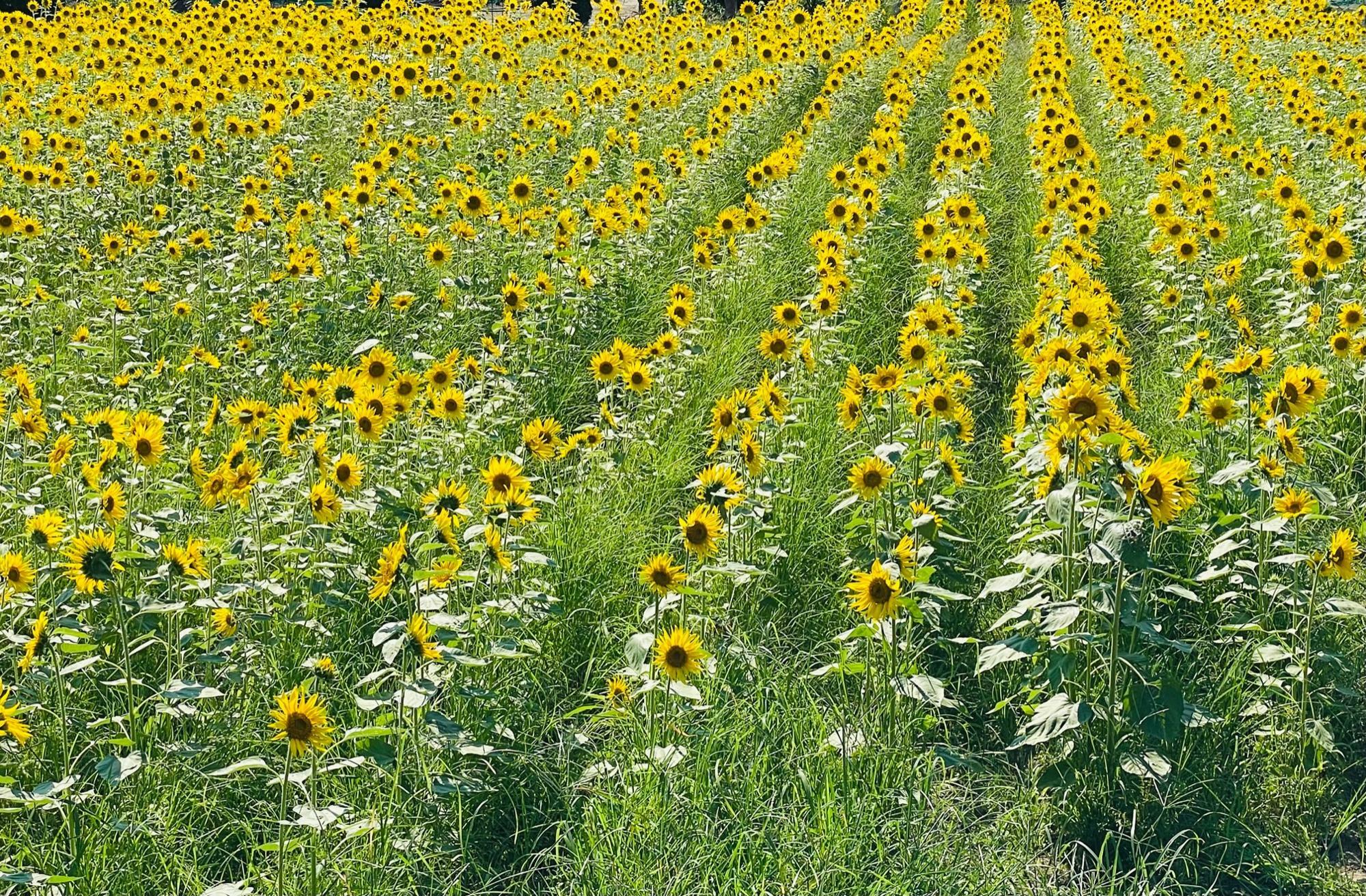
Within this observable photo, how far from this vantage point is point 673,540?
4.12 meters

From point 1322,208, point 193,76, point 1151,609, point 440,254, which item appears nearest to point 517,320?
point 440,254

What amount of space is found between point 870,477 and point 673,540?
2.13 feet

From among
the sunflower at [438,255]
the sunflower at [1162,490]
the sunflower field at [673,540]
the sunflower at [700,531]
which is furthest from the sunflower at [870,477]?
the sunflower at [438,255]

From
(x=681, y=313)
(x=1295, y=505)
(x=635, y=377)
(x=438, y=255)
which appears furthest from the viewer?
(x=438, y=255)

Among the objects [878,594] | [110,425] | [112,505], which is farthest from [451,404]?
[878,594]

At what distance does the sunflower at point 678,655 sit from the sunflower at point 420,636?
1.79 ft

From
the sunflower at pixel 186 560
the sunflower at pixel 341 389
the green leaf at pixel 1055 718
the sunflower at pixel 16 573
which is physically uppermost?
the sunflower at pixel 16 573

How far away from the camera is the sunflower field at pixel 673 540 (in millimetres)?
3158

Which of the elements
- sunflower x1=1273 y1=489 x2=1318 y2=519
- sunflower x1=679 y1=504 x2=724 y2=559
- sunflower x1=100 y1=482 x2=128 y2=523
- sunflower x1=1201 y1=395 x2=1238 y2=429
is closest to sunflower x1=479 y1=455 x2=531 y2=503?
sunflower x1=679 y1=504 x2=724 y2=559

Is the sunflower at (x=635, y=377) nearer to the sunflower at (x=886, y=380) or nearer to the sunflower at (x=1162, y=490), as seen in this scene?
the sunflower at (x=886, y=380)

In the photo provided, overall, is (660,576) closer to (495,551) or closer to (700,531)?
(700,531)

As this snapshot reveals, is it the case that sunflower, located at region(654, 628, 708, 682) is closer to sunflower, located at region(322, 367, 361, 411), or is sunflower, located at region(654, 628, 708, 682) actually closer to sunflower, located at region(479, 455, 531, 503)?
sunflower, located at region(479, 455, 531, 503)

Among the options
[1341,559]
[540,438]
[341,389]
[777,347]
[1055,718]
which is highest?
[341,389]

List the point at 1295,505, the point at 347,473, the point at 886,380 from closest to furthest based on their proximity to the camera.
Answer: the point at 1295,505
the point at 347,473
the point at 886,380
